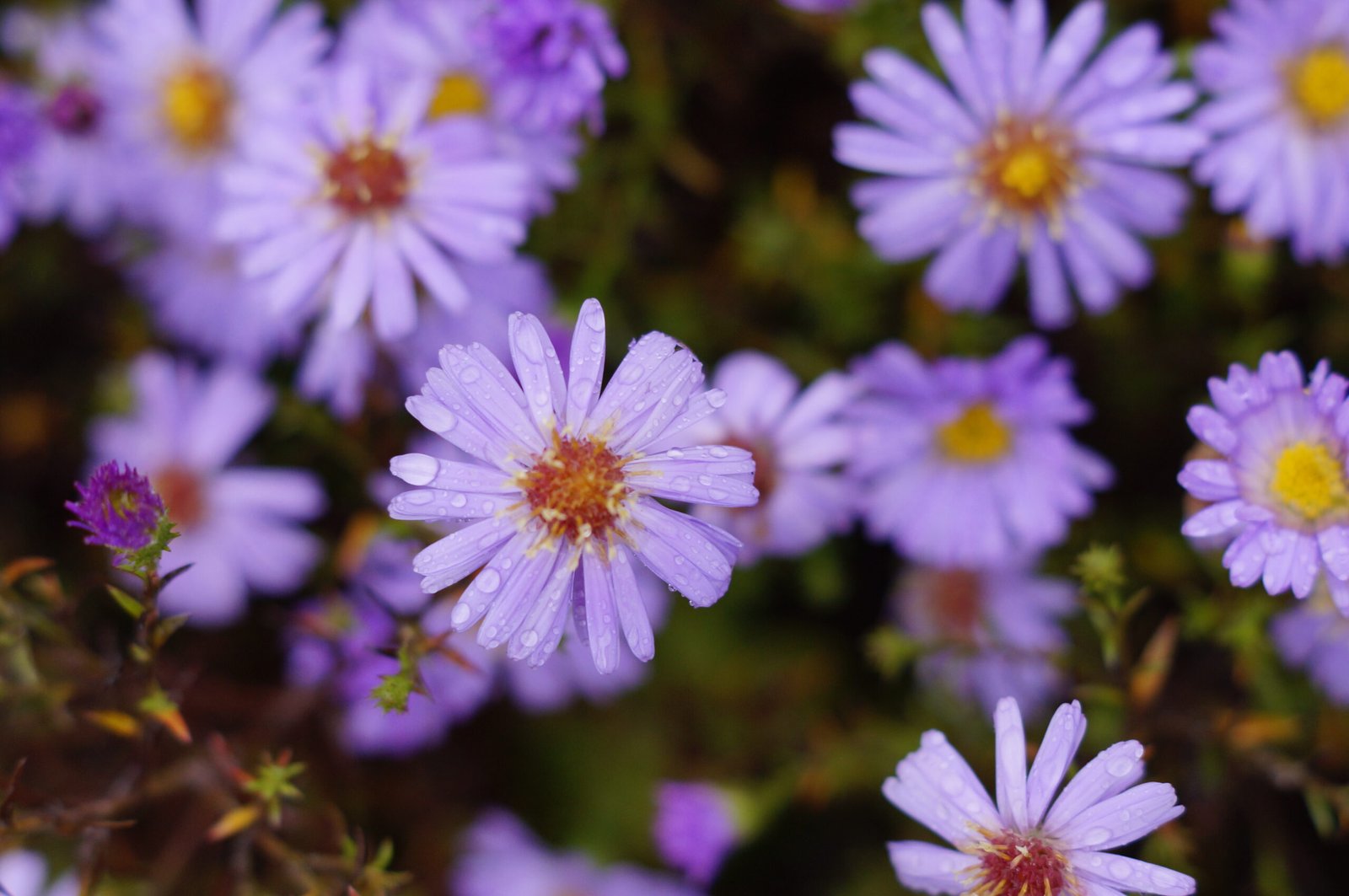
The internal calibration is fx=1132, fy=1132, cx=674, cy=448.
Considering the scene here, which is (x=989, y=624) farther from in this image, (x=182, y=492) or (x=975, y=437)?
(x=182, y=492)

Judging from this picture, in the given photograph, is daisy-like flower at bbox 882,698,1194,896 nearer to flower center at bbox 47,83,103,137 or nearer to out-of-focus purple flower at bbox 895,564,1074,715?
out-of-focus purple flower at bbox 895,564,1074,715

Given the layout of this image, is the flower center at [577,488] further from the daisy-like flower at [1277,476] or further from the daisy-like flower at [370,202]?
the daisy-like flower at [1277,476]

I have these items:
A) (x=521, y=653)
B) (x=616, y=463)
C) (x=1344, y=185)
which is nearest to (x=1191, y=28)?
(x=1344, y=185)

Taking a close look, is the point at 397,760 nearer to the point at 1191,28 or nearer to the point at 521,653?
the point at 521,653

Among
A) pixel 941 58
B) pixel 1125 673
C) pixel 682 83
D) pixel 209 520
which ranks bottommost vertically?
pixel 1125 673

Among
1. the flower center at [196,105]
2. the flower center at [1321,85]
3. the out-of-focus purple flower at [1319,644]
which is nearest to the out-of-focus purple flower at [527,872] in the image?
the out-of-focus purple flower at [1319,644]

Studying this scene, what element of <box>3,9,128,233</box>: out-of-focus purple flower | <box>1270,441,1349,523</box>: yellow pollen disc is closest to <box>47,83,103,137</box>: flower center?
<box>3,9,128,233</box>: out-of-focus purple flower

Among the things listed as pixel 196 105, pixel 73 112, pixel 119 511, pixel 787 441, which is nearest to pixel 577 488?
pixel 119 511
